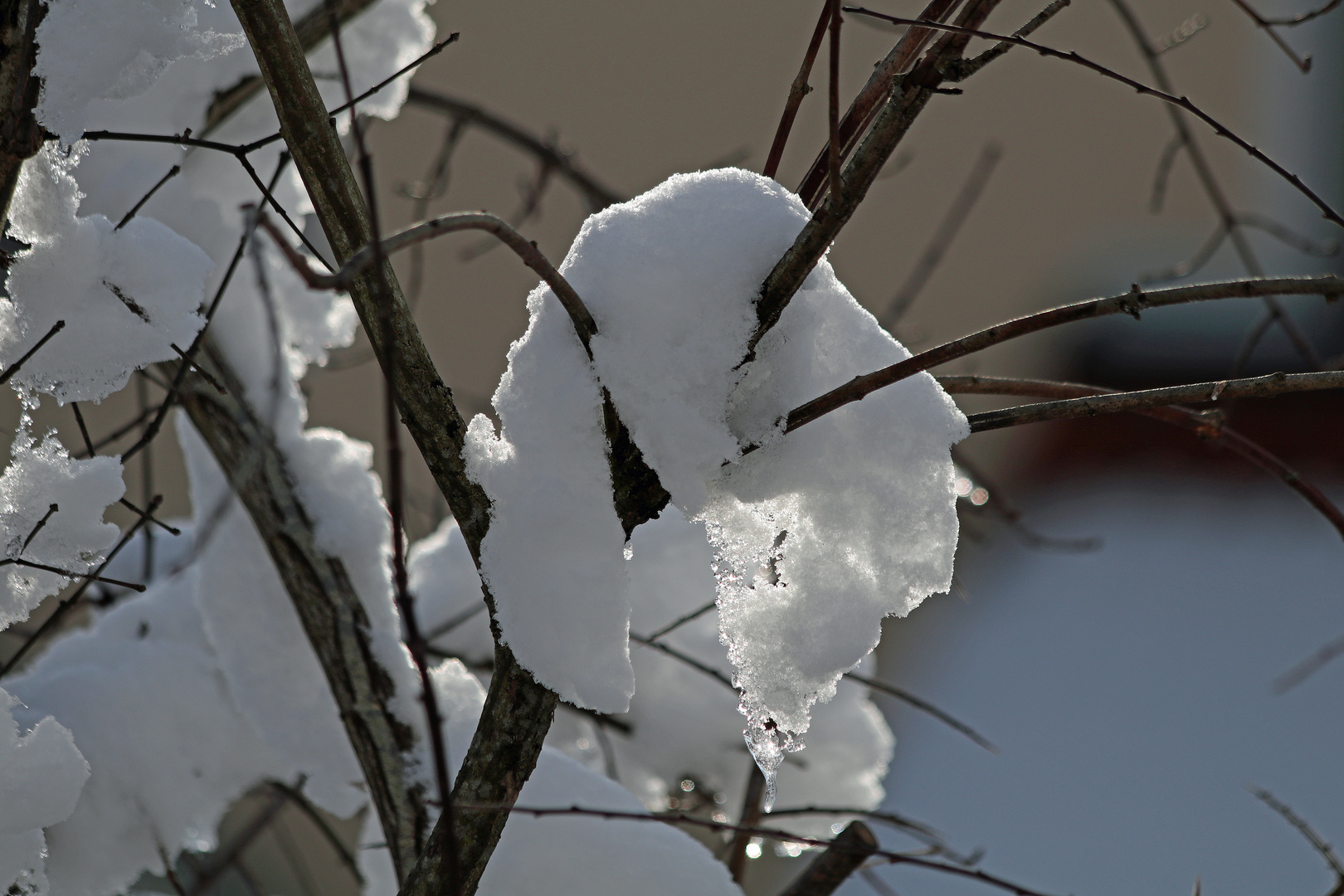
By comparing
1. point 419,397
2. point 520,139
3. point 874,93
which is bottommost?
point 419,397

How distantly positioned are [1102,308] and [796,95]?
0.33 metres

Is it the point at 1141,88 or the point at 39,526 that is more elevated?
the point at 1141,88

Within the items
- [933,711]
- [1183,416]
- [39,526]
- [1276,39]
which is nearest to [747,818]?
[933,711]

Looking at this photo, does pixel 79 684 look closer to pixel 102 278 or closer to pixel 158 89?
pixel 102 278

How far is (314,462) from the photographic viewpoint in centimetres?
131

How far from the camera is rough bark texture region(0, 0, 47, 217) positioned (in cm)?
81

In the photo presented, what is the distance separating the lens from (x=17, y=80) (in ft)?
2.66

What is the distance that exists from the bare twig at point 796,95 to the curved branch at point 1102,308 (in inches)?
10.3

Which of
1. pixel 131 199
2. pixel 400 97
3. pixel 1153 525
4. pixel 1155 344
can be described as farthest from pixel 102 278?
pixel 1153 525

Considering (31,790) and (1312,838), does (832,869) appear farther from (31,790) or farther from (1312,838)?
(31,790)

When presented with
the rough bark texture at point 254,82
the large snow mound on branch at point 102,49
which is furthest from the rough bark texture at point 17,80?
the rough bark texture at point 254,82

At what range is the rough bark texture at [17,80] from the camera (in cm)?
81

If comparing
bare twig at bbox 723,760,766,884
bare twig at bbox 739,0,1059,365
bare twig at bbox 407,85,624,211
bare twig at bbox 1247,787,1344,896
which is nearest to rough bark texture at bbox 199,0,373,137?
bare twig at bbox 407,85,624,211

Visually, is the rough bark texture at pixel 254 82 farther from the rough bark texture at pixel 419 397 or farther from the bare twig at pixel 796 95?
the bare twig at pixel 796 95
